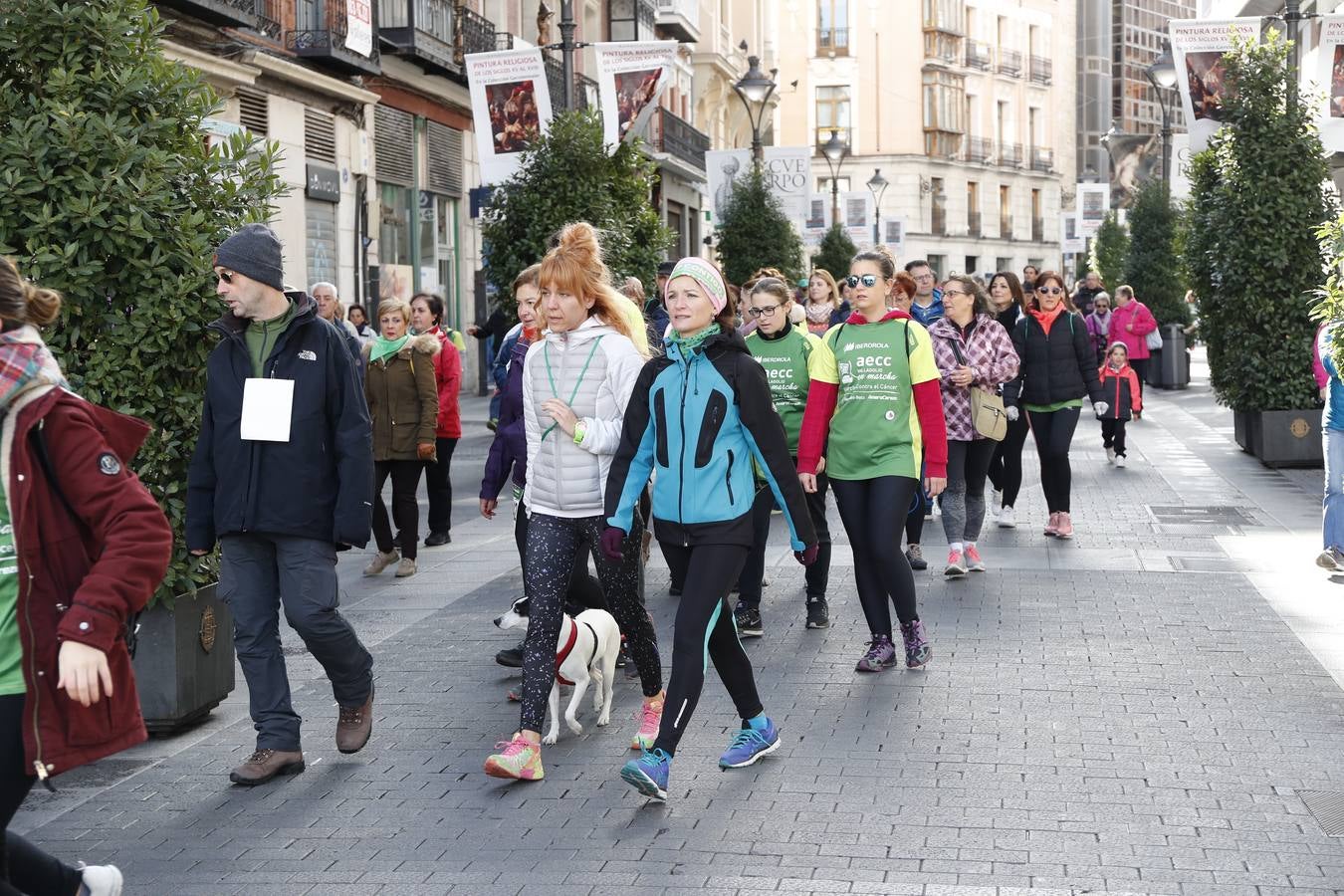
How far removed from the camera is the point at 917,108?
76312mm

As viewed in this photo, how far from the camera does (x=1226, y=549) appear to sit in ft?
37.8

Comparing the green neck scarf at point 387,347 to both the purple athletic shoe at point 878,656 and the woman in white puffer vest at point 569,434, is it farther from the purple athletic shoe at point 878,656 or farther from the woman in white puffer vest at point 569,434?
the woman in white puffer vest at point 569,434

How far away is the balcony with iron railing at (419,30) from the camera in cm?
2609

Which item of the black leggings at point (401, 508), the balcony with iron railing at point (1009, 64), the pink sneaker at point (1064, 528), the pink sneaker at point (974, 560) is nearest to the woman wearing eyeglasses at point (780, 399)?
the pink sneaker at point (974, 560)

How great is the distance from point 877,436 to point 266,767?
2.99 metres

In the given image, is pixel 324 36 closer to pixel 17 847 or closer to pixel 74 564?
pixel 74 564

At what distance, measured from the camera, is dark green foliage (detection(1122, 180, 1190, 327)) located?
111 ft

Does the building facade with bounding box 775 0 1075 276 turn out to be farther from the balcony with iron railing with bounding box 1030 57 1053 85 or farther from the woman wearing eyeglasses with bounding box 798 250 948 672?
the woman wearing eyeglasses with bounding box 798 250 948 672

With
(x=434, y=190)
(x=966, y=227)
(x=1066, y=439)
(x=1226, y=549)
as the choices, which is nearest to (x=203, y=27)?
(x=434, y=190)

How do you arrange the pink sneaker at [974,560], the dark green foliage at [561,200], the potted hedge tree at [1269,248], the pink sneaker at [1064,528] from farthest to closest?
the dark green foliage at [561,200] < the potted hedge tree at [1269,248] < the pink sneaker at [1064,528] < the pink sneaker at [974,560]

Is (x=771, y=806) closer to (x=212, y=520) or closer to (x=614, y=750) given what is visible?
(x=614, y=750)

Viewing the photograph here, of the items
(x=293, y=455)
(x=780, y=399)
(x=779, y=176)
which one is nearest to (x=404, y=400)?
(x=780, y=399)

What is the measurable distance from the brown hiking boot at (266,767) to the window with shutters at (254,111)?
16.1 m

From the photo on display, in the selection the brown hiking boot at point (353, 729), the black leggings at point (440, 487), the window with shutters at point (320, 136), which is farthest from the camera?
the window with shutters at point (320, 136)
